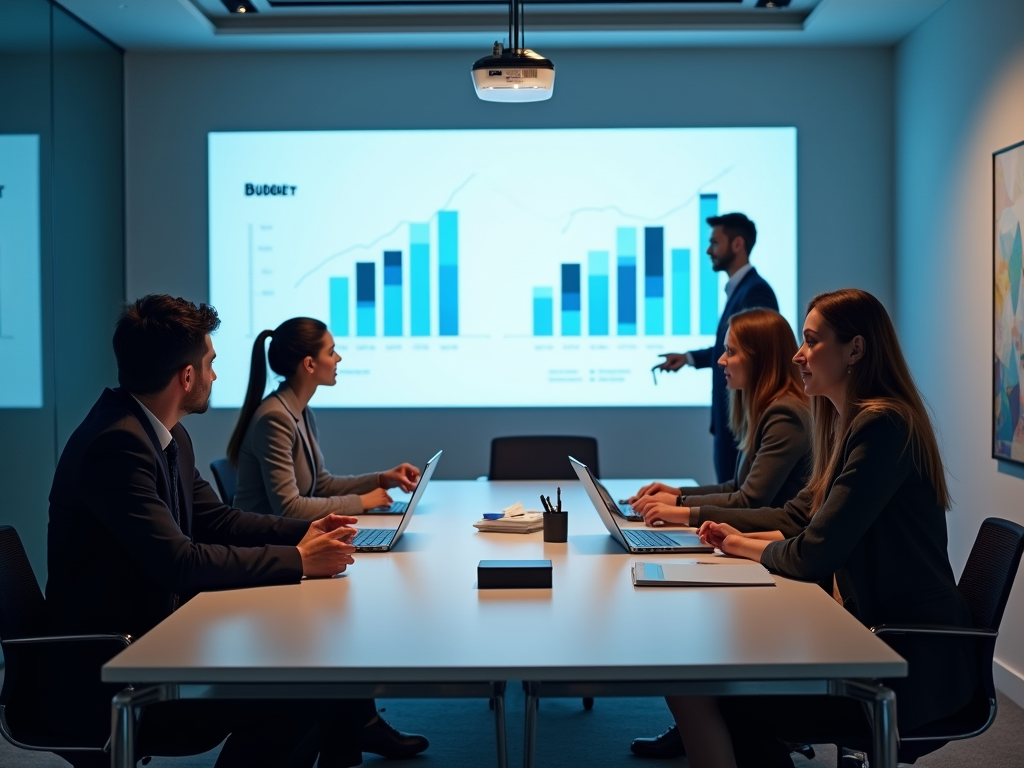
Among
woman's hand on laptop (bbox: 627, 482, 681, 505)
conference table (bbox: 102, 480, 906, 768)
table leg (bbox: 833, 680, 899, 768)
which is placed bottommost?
table leg (bbox: 833, 680, 899, 768)

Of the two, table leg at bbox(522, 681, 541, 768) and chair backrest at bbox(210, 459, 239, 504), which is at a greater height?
chair backrest at bbox(210, 459, 239, 504)

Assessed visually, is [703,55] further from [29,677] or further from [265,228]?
[29,677]

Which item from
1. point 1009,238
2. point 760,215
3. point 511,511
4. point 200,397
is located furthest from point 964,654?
point 760,215

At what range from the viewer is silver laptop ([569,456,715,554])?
2.74 meters

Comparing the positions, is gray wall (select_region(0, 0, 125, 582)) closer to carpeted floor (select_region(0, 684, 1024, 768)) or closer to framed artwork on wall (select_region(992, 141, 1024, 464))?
carpeted floor (select_region(0, 684, 1024, 768))

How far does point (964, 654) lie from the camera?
230cm

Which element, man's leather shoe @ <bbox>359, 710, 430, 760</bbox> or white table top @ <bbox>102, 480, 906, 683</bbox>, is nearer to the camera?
white table top @ <bbox>102, 480, 906, 683</bbox>

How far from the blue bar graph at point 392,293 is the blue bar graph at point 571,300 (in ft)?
3.09

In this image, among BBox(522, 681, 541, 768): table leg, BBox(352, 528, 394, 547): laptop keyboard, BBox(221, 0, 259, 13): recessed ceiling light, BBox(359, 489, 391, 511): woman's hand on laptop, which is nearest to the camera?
BBox(522, 681, 541, 768): table leg

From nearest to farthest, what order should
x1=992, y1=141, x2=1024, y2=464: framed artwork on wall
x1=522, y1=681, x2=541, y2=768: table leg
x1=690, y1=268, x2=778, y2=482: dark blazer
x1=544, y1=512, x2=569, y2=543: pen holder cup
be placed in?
x1=522, y1=681, x2=541, y2=768: table leg, x1=544, y1=512, x2=569, y2=543: pen holder cup, x1=992, y1=141, x2=1024, y2=464: framed artwork on wall, x1=690, y1=268, x2=778, y2=482: dark blazer

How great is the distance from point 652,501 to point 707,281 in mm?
2846

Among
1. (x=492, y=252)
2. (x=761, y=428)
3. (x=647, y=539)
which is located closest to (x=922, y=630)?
(x=647, y=539)

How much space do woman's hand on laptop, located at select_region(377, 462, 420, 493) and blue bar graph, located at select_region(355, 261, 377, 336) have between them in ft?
6.99

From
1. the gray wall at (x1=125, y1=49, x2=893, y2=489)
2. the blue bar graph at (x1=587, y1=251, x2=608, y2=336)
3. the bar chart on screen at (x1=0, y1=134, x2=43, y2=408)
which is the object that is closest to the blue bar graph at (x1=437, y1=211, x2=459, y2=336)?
the gray wall at (x1=125, y1=49, x2=893, y2=489)
